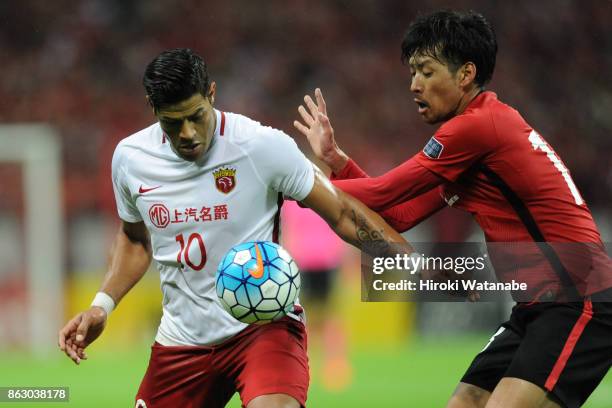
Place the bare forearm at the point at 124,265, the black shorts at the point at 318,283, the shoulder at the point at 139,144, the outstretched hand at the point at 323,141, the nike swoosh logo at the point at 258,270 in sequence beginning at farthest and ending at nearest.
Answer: the black shorts at the point at 318,283, the outstretched hand at the point at 323,141, the bare forearm at the point at 124,265, the shoulder at the point at 139,144, the nike swoosh logo at the point at 258,270

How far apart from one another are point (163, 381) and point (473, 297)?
4.81 ft

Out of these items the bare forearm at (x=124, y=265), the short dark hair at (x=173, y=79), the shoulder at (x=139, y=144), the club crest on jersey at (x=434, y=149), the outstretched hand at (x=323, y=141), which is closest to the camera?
the short dark hair at (x=173, y=79)

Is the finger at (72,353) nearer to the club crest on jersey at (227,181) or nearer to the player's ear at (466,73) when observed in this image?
the club crest on jersey at (227,181)

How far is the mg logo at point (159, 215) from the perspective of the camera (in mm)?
4492

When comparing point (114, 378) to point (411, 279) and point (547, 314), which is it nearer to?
point (411, 279)

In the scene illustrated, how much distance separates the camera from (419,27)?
4.56m

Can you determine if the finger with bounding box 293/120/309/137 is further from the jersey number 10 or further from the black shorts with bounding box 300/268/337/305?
the black shorts with bounding box 300/268/337/305

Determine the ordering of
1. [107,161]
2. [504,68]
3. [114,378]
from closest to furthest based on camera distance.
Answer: [114,378]
[107,161]
[504,68]

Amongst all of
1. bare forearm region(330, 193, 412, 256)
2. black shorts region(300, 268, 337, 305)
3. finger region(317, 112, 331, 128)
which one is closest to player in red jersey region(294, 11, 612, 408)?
bare forearm region(330, 193, 412, 256)

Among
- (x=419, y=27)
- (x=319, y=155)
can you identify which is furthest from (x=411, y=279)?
(x=419, y=27)

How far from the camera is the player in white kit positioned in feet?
14.2

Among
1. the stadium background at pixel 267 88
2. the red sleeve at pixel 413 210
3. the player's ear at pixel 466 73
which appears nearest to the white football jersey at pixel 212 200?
the red sleeve at pixel 413 210

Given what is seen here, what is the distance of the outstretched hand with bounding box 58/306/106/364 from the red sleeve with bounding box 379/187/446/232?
56.1 inches

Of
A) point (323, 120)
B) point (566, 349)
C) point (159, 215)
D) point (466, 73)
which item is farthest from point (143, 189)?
point (566, 349)
